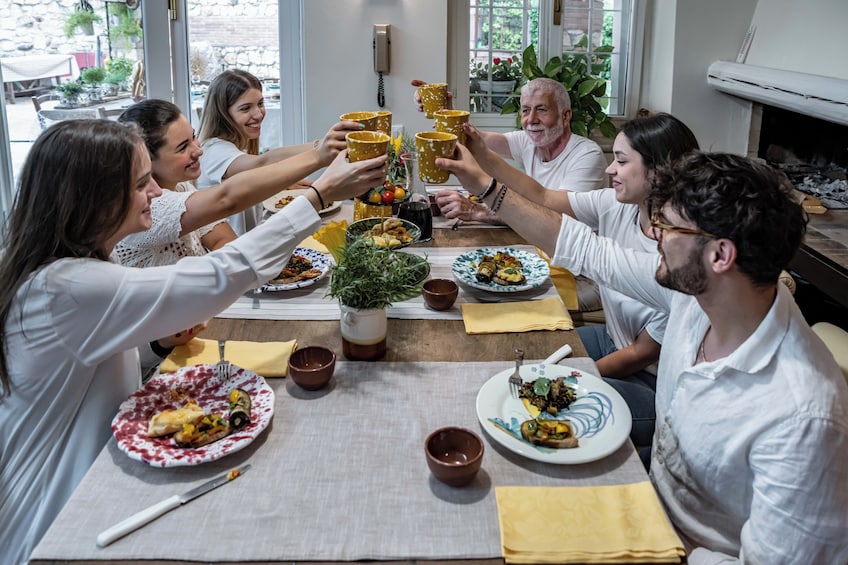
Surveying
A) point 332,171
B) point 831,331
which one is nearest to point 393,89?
point 332,171

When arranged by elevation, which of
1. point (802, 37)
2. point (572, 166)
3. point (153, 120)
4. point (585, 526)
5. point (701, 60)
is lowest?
point (585, 526)

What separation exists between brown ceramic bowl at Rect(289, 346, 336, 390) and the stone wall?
3191mm

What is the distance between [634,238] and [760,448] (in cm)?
108

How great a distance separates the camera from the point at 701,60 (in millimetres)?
4348

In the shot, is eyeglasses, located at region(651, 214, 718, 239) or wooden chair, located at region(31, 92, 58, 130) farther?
wooden chair, located at region(31, 92, 58, 130)

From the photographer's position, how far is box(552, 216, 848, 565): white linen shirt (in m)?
1.13

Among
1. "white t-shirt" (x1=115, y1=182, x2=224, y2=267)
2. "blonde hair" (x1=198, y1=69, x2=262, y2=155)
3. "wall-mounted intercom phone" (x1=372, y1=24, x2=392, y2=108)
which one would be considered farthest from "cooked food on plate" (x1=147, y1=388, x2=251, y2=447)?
"wall-mounted intercom phone" (x1=372, y1=24, x2=392, y2=108)

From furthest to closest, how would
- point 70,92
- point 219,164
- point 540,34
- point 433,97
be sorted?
1. point 540,34
2. point 70,92
3. point 219,164
4. point 433,97

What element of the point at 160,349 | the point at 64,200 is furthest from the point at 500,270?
the point at 64,200

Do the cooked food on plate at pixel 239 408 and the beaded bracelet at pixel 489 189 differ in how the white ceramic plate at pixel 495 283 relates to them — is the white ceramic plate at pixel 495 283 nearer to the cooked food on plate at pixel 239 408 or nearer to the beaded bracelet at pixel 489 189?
the beaded bracelet at pixel 489 189

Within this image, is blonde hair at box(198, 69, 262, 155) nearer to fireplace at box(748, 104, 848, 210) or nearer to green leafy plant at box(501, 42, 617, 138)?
green leafy plant at box(501, 42, 617, 138)

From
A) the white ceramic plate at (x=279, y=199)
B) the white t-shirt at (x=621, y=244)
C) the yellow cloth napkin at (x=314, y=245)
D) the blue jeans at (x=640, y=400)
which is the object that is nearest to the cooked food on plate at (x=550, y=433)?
the blue jeans at (x=640, y=400)

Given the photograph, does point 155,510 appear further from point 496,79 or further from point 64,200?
point 496,79

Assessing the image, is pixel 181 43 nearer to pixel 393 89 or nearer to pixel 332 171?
pixel 393 89
